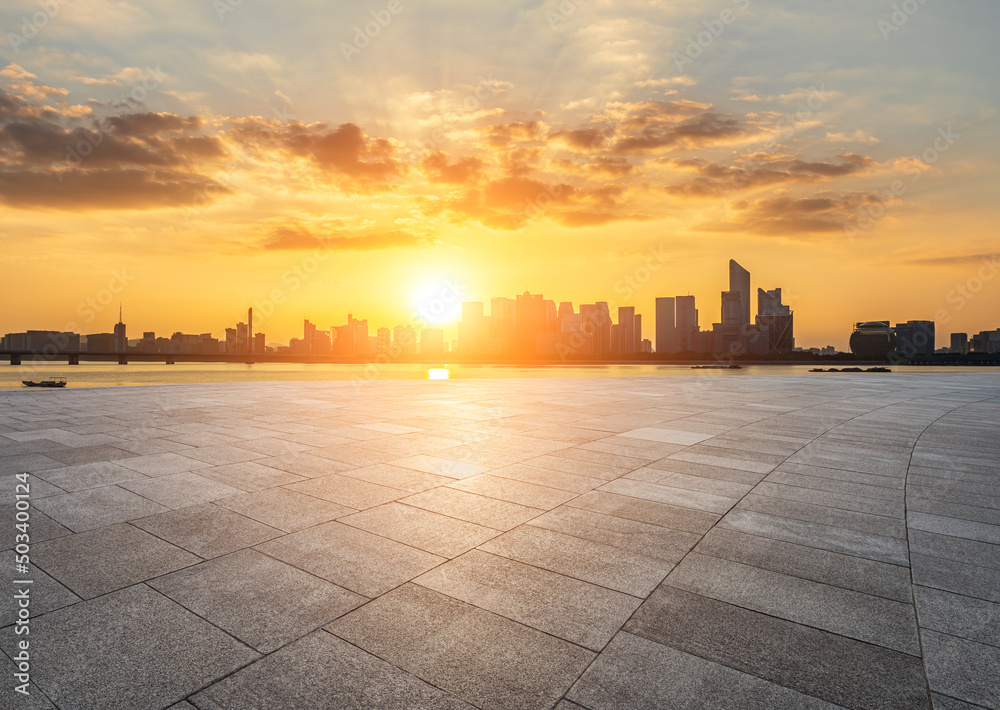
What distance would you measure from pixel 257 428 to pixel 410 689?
11.2 m

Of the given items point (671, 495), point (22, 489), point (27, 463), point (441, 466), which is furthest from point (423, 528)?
point (27, 463)

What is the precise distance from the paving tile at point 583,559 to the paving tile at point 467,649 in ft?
3.68

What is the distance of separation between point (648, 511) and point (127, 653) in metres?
5.67

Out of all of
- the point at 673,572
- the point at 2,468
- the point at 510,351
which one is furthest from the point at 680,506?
the point at 510,351

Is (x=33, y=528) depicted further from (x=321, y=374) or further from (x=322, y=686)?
(x=321, y=374)

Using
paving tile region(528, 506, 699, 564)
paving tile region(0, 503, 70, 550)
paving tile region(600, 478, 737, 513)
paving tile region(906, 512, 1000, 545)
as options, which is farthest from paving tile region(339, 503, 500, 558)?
paving tile region(906, 512, 1000, 545)

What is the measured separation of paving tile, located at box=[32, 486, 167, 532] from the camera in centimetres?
643

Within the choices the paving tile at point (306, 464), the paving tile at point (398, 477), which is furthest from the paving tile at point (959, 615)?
the paving tile at point (306, 464)

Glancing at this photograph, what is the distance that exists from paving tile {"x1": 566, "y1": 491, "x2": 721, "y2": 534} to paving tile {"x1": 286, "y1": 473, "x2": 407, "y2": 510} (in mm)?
2666

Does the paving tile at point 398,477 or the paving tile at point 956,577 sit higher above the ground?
the paving tile at point 398,477

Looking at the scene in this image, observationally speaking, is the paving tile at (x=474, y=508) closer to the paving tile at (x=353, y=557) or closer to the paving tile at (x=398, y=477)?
the paving tile at (x=398, y=477)

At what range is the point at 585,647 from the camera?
387 centimetres

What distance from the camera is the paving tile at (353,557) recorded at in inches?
193

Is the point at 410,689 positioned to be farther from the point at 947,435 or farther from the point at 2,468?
the point at 947,435
